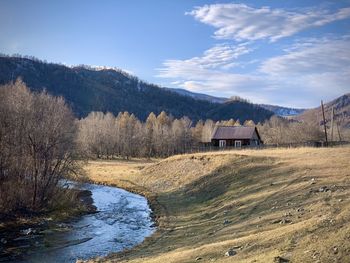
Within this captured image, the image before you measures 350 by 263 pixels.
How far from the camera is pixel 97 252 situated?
27797mm

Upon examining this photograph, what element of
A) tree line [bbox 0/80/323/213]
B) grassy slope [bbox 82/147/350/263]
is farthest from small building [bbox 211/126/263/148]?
tree line [bbox 0/80/323/213]

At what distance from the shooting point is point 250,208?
105 feet

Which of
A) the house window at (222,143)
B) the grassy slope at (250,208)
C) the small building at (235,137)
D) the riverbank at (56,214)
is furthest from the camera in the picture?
the house window at (222,143)

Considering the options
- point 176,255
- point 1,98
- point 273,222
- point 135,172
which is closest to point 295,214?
point 273,222

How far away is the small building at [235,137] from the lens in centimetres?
9575

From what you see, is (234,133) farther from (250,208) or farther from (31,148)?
(250,208)

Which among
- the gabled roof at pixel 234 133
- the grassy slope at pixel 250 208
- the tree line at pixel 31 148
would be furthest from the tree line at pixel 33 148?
the gabled roof at pixel 234 133

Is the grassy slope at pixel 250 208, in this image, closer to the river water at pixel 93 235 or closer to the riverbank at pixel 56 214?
the river water at pixel 93 235

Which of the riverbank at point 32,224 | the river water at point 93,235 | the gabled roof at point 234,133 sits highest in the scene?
the gabled roof at point 234,133

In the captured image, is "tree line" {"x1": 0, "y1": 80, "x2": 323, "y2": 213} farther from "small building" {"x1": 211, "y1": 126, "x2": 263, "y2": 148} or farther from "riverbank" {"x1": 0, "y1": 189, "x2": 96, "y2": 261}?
"small building" {"x1": 211, "y1": 126, "x2": 263, "y2": 148}

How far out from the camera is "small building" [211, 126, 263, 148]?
9575cm

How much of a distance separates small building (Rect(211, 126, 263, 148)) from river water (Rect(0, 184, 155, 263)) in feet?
174

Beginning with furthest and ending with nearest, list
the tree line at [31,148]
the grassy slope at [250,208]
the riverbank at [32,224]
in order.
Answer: the tree line at [31,148]
the riverbank at [32,224]
the grassy slope at [250,208]

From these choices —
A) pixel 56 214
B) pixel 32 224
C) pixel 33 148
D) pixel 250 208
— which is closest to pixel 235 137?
pixel 56 214
